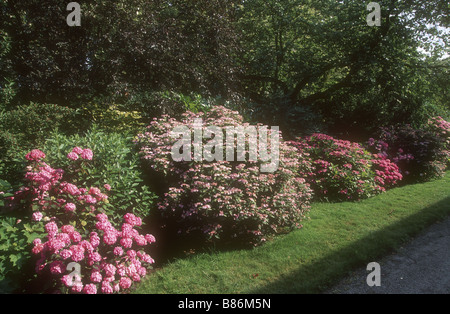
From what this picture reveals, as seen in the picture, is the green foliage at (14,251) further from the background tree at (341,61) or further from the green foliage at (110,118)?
A: the background tree at (341,61)

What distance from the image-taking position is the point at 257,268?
3846mm

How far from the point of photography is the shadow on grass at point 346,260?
3428 millimetres

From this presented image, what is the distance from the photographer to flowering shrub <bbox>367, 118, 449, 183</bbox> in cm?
877

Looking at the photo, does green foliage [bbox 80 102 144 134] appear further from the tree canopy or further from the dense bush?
the dense bush

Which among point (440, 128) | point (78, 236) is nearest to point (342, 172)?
point (78, 236)

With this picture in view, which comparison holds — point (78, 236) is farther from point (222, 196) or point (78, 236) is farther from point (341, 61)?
point (341, 61)

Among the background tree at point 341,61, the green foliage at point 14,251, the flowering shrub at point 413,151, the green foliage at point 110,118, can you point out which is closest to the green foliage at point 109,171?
the green foliage at point 14,251

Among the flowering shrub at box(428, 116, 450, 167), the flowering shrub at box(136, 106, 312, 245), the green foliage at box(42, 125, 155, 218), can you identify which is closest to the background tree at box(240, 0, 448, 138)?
the flowering shrub at box(428, 116, 450, 167)

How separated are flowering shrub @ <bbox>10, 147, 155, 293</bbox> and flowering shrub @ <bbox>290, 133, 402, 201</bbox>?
463cm

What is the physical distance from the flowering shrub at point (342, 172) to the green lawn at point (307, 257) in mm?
849

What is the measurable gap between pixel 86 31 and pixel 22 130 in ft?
9.33

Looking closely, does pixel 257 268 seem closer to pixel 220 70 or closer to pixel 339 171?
pixel 339 171

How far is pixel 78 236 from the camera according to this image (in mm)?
3078
